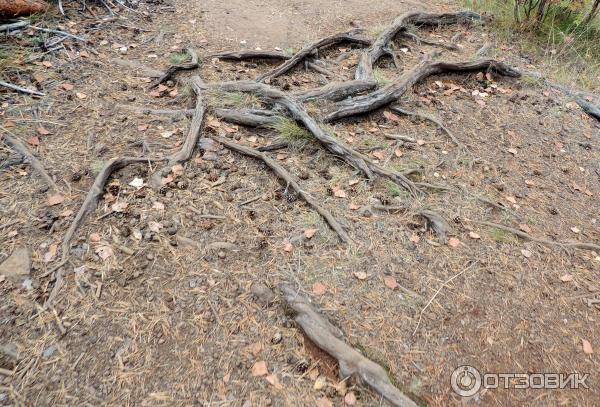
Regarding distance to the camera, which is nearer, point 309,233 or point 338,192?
point 309,233

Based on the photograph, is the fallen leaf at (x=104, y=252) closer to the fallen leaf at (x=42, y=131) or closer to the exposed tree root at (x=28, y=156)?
the exposed tree root at (x=28, y=156)

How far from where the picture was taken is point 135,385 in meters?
2.39

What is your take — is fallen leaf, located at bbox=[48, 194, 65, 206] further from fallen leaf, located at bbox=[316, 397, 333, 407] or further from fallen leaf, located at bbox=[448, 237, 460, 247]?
fallen leaf, located at bbox=[448, 237, 460, 247]

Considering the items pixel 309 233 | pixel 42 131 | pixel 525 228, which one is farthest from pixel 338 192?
pixel 42 131

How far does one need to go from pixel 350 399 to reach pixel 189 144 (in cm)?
259

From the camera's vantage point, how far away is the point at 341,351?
2.56 metres

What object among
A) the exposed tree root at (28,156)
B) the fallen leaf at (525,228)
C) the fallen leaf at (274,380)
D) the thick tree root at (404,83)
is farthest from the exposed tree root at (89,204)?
the fallen leaf at (525,228)

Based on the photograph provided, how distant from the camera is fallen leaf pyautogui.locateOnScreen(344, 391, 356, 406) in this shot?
94.8 inches

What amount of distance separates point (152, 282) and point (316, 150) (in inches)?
79.2

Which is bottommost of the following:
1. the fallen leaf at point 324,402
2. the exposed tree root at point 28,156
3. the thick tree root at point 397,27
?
the exposed tree root at point 28,156

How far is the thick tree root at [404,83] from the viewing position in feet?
14.8

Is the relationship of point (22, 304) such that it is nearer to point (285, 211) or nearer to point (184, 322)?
point (184, 322)

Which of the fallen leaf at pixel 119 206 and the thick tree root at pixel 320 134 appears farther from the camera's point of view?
the thick tree root at pixel 320 134

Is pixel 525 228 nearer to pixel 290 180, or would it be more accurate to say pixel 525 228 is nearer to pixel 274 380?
pixel 290 180
